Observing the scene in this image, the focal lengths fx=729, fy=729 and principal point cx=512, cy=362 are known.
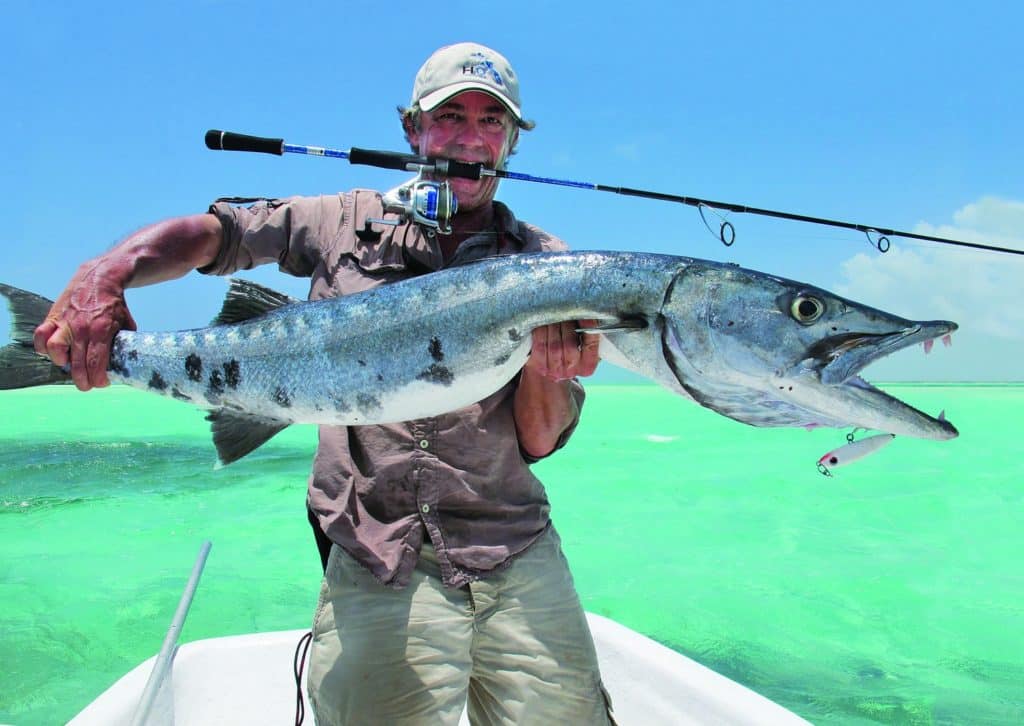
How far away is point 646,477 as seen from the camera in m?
14.7

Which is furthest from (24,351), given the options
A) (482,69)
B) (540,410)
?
(482,69)

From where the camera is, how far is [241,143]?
11.0ft

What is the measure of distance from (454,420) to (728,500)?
420 inches

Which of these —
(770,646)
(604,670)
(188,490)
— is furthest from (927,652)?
(188,490)

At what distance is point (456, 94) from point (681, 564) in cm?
757

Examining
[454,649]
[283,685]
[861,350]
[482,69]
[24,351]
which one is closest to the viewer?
[861,350]

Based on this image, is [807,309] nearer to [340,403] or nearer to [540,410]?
[540,410]

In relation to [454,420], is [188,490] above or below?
below

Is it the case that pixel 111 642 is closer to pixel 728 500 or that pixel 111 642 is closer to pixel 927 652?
pixel 927 652

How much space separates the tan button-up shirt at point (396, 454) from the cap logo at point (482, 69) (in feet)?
2.00

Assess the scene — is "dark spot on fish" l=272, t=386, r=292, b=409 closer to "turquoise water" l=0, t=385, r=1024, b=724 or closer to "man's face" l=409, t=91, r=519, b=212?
"man's face" l=409, t=91, r=519, b=212

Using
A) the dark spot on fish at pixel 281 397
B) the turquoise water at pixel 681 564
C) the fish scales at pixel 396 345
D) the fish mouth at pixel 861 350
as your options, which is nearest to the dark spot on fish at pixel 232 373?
the fish scales at pixel 396 345

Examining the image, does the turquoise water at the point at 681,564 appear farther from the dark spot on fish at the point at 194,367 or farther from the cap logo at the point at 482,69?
the cap logo at the point at 482,69

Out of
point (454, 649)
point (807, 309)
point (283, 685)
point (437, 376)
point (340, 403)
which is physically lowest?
point (283, 685)
